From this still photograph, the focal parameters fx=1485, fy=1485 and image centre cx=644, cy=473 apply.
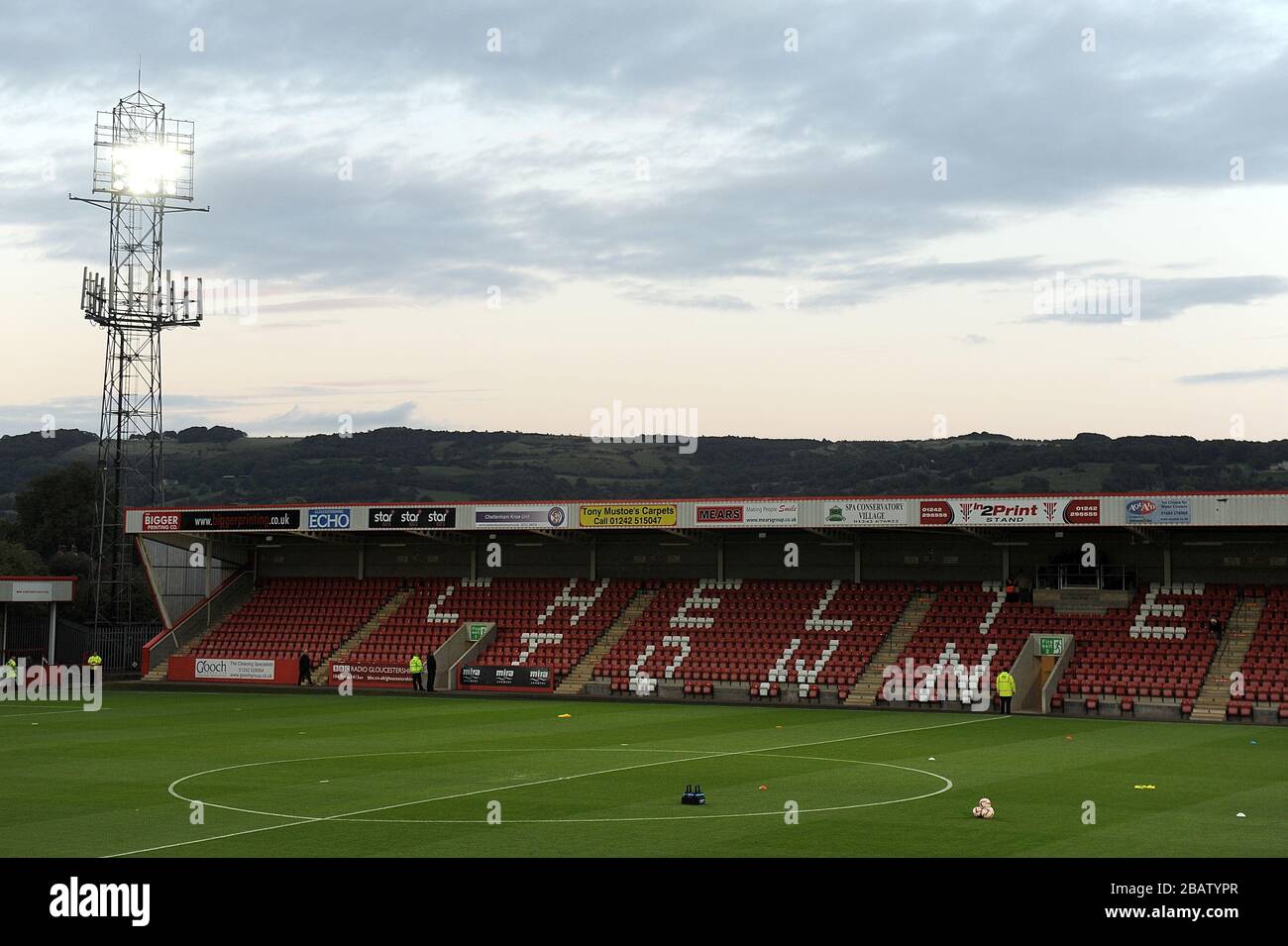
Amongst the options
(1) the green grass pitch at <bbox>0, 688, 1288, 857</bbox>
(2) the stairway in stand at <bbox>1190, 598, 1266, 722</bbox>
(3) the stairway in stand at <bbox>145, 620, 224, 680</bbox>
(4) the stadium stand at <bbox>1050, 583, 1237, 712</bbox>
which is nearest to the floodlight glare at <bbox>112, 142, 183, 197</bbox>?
(3) the stairway in stand at <bbox>145, 620, 224, 680</bbox>

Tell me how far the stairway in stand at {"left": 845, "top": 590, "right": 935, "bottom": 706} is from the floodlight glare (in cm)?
4228

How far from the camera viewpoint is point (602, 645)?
198 ft

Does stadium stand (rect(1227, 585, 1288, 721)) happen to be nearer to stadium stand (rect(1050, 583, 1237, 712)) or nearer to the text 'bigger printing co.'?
stadium stand (rect(1050, 583, 1237, 712))

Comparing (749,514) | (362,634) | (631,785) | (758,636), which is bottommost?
(631,785)

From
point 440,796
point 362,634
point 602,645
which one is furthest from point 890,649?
point 440,796

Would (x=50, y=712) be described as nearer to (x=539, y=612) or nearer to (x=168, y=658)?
(x=168, y=658)

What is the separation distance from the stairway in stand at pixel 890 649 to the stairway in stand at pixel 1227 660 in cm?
1084

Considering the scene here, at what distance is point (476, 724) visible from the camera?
143 ft

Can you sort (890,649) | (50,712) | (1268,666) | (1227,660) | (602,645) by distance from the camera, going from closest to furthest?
(1268,666) → (50,712) → (1227,660) → (890,649) → (602,645)

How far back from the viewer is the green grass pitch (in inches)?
845

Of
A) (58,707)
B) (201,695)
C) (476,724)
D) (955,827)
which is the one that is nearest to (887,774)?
(955,827)

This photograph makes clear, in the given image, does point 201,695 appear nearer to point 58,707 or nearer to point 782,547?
point 58,707

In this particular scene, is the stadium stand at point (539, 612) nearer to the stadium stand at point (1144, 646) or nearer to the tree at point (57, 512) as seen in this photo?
the stadium stand at point (1144, 646)

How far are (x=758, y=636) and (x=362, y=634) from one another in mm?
18549
